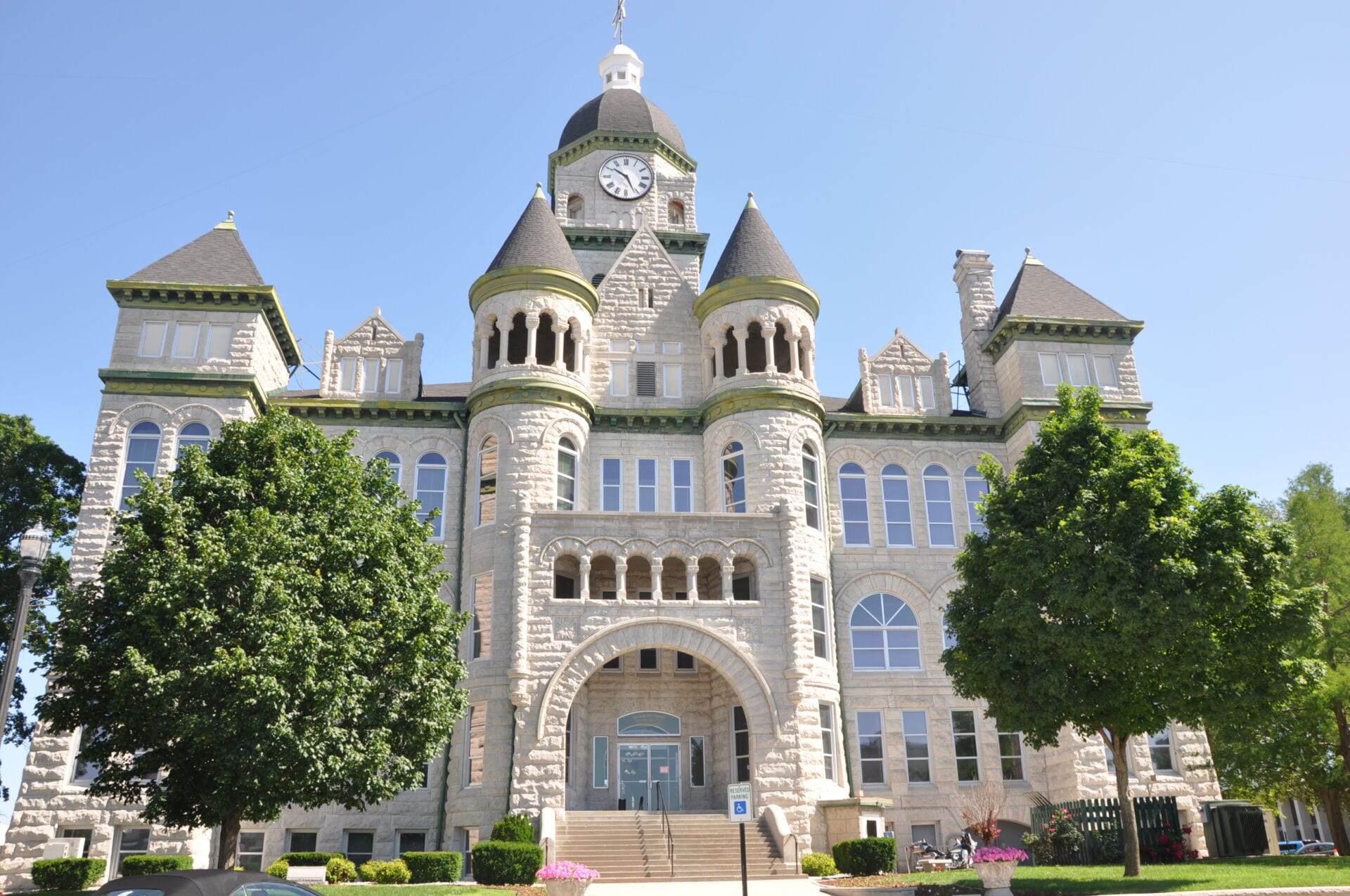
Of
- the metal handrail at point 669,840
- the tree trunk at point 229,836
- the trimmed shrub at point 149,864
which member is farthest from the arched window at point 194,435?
the metal handrail at point 669,840

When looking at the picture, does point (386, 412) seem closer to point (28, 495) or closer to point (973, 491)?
point (28, 495)

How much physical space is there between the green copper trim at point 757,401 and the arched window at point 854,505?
2799 millimetres

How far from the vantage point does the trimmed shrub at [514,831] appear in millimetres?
25266

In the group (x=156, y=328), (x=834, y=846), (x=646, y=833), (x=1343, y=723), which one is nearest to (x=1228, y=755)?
(x=1343, y=723)

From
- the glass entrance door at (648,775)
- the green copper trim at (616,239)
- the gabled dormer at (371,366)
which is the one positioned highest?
the green copper trim at (616,239)

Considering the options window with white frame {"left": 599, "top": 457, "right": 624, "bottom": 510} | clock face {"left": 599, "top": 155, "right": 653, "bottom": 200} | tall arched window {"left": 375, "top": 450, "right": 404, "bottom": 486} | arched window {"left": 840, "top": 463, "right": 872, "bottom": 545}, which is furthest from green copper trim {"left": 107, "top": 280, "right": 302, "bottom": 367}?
arched window {"left": 840, "top": 463, "right": 872, "bottom": 545}

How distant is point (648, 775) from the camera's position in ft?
103

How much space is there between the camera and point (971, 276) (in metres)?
38.8

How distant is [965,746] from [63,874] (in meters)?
25.3

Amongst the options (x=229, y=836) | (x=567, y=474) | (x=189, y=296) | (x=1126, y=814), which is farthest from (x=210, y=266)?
(x=1126, y=814)

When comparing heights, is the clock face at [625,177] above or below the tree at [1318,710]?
above

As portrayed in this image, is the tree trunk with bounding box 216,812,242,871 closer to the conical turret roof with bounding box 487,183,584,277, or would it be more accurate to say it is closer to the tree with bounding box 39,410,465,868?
the tree with bounding box 39,410,465,868

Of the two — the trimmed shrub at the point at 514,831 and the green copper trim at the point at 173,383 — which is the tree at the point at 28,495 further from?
the trimmed shrub at the point at 514,831

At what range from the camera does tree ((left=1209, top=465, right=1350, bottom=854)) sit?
3191 cm
